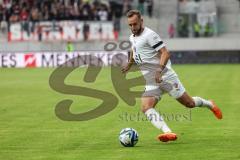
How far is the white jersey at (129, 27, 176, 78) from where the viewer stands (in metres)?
12.9

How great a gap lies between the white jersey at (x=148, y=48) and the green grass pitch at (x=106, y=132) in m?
1.48

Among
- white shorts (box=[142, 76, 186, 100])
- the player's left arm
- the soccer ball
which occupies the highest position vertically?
the player's left arm

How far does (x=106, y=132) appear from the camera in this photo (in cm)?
1491

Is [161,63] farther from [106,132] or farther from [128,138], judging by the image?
[106,132]

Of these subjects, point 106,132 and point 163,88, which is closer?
point 163,88

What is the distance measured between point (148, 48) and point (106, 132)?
263cm

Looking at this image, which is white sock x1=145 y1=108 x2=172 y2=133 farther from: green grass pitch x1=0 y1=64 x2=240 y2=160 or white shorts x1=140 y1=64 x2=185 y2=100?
white shorts x1=140 y1=64 x2=185 y2=100

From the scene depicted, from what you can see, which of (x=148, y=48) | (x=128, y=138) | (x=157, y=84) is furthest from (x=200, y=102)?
(x=128, y=138)

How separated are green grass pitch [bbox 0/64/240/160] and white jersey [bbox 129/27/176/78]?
148cm

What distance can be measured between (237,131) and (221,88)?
13.8 m

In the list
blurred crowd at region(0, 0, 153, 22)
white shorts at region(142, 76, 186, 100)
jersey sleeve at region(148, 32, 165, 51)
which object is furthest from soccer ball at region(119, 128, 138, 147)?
blurred crowd at region(0, 0, 153, 22)

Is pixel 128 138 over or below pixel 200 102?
below

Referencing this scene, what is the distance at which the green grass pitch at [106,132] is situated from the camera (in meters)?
11.7

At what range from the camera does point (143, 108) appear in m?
13.0
